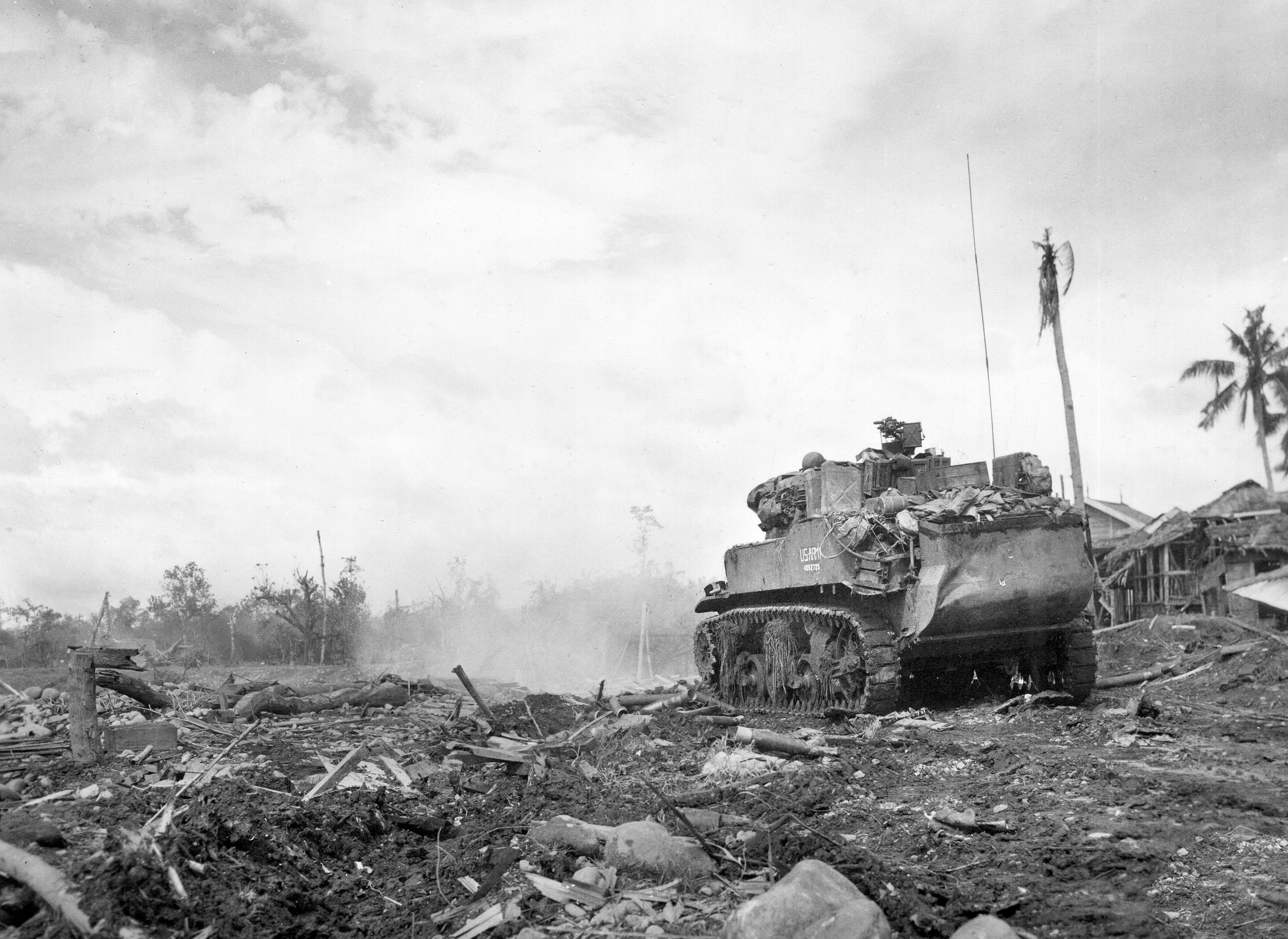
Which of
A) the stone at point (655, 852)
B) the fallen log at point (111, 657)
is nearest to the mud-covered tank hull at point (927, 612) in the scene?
the stone at point (655, 852)

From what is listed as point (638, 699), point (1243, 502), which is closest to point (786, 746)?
point (638, 699)

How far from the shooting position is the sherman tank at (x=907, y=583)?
11891 mm

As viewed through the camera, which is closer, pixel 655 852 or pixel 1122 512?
pixel 655 852

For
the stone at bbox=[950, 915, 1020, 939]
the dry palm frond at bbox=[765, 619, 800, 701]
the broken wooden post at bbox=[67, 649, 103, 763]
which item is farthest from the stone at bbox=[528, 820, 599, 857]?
the dry palm frond at bbox=[765, 619, 800, 701]

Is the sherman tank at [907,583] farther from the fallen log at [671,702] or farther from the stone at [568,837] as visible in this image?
the stone at [568,837]

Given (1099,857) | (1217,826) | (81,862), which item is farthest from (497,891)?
(1217,826)

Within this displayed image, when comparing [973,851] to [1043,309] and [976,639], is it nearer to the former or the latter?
[976,639]

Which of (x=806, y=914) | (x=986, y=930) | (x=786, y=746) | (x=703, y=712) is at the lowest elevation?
(x=703, y=712)

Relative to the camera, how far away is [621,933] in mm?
4656

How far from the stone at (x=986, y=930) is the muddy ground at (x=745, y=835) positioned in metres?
0.18

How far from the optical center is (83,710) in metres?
9.47

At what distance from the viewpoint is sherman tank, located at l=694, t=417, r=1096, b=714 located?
468 inches

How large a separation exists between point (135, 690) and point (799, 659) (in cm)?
852

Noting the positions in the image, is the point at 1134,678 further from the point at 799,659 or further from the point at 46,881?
the point at 46,881
